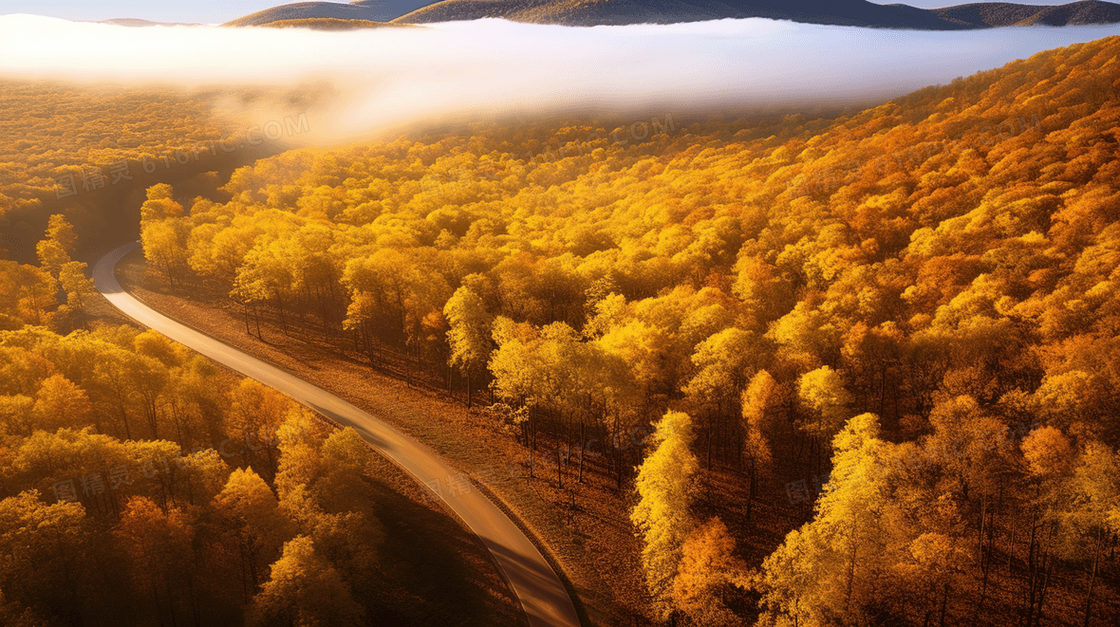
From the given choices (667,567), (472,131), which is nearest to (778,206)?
(667,567)

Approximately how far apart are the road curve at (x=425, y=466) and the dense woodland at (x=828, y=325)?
800 centimetres

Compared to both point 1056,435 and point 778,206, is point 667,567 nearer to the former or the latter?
point 1056,435

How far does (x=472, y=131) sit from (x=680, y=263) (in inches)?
5309

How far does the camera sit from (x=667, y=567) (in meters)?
38.0

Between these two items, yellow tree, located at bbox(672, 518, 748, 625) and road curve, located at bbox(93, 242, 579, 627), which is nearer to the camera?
yellow tree, located at bbox(672, 518, 748, 625)

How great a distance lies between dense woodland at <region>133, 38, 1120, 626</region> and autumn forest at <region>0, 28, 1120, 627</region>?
1.03 ft

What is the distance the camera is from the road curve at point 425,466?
1576 inches

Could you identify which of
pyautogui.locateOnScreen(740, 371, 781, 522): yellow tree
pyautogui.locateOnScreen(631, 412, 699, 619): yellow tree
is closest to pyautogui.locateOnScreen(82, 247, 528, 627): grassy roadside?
pyautogui.locateOnScreen(631, 412, 699, 619): yellow tree

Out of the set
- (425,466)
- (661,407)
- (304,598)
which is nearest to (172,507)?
(304,598)

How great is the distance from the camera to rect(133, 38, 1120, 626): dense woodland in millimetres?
36375

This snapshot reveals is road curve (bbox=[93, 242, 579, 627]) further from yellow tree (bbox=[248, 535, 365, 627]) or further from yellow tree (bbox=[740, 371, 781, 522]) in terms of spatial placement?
yellow tree (bbox=[740, 371, 781, 522])

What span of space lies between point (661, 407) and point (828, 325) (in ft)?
58.4

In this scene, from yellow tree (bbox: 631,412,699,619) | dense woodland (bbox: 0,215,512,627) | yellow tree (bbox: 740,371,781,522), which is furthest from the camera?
yellow tree (bbox: 740,371,781,522)

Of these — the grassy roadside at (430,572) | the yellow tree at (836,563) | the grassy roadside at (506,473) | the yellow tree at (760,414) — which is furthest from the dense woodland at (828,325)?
the grassy roadside at (430,572)
